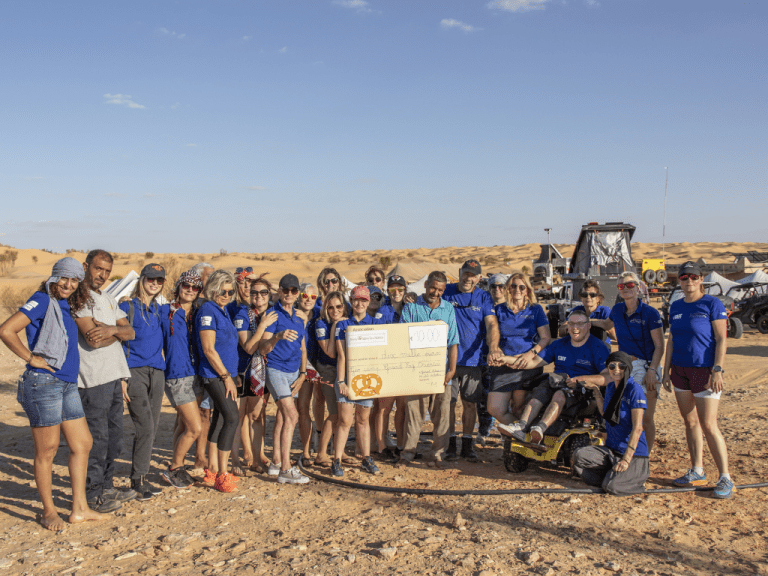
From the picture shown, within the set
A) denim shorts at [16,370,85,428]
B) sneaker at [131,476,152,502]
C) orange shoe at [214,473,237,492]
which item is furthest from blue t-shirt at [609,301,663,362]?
denim shorts at [16,370,85,428]

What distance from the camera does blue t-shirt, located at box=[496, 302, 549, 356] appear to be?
672cm

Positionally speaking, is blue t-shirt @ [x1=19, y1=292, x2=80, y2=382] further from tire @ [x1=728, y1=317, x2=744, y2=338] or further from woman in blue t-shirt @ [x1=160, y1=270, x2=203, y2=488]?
tire @ [x1=728, y1=317, x2=744, y2=338]

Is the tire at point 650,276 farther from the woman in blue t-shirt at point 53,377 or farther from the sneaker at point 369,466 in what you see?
the woman in blue t-shirt at point 53,377

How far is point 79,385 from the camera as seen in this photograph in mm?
5125

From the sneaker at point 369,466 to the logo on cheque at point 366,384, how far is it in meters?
0.74

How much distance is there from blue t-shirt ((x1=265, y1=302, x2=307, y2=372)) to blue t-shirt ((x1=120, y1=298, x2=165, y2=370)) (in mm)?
1081

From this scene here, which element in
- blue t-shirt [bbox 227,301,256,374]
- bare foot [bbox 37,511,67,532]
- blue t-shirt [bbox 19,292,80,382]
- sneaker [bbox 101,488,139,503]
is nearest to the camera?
blue t-shirt [bbox 19,292,80,382]

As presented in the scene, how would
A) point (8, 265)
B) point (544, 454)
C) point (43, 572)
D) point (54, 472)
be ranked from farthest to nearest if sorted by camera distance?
1. point (8, 265)
2. point (54, 472)
3. point (544, 454)
4. point (43, 572)

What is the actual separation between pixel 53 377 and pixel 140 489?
58.9 inches

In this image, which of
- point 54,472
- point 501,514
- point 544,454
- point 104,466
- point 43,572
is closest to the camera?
point 43,572

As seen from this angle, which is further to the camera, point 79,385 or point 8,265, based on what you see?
point 8,265

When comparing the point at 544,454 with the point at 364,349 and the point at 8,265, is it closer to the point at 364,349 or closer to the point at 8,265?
the point at 364,349

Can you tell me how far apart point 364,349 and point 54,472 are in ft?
12.4

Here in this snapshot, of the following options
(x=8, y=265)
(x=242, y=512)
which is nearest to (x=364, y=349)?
(x=242, y=512)
